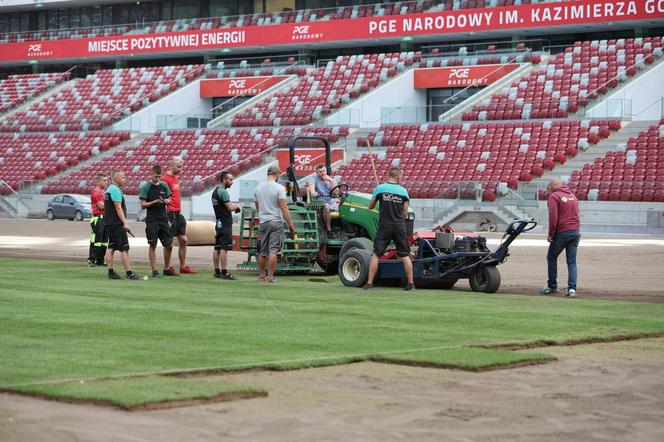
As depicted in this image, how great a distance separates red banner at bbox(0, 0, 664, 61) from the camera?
5050 centimetres

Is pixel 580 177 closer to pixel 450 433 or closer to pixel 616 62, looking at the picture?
pixel 616 62

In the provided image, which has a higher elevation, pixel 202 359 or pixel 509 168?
pixel 509 168

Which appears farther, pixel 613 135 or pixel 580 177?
pixel 613 135

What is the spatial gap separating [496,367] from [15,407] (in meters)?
4.06

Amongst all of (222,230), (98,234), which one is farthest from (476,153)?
(222,230)

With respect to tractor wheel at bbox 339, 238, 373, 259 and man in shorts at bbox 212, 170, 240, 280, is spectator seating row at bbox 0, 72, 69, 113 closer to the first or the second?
man in shorts at bbox 212, 170, 240, 280

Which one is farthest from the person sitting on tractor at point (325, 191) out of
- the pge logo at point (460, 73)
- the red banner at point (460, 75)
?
the pge logo at point (460, 73)

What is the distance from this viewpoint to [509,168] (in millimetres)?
42625

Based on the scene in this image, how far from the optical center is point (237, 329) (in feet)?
39.8

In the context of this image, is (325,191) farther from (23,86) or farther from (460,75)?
(23,86)

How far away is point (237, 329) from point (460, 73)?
41.7 metres

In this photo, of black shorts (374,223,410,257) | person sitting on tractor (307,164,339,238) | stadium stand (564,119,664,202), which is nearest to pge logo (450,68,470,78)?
stadium stand (564,119,664,202)

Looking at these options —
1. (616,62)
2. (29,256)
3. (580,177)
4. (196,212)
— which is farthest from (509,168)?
(29,256)

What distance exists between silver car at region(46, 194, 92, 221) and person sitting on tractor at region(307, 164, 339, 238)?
32.1 m
